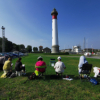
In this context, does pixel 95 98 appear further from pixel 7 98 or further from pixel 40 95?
pixel 7 98

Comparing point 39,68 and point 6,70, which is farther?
point 6,70

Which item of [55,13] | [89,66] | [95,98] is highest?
[55,13]

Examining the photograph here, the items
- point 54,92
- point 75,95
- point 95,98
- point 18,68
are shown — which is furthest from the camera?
point 18,68

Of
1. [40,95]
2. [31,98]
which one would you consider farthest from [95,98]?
[31,98]

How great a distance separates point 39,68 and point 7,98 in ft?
7.39

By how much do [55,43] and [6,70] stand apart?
4085 centimetres

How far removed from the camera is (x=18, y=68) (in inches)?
210

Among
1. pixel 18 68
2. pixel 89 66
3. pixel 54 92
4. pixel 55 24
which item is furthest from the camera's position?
pixel 55 24

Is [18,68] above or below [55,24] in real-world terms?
below

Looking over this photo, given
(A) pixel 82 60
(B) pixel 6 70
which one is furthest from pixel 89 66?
(B) pixel 6 70

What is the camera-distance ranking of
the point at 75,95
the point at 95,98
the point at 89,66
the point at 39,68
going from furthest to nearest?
the point at 39,68, the point at 89,66, the point at 75,95, the point at 95,98

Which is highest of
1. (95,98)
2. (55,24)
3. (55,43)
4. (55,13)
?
(55,13)

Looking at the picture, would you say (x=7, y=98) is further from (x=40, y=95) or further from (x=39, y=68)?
(x=39, y=68)

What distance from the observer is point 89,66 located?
4.50 m
